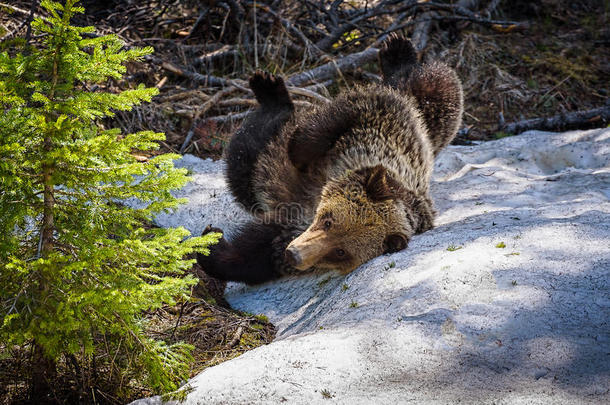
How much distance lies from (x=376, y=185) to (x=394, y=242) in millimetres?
442

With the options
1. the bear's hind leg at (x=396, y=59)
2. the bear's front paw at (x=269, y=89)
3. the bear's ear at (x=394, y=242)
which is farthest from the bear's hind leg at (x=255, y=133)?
the bear's ear at (x=394, y=242)

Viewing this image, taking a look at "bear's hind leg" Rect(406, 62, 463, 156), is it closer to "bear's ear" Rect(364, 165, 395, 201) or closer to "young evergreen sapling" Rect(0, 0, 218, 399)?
"bear's ear" Rect(364, 165, 395, 201)

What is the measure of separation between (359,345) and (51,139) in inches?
59.9

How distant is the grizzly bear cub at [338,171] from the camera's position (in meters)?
3.57

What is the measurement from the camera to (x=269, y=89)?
16.5 feet

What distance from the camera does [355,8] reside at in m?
8.44

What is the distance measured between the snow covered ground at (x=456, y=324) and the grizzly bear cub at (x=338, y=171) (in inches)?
10.7

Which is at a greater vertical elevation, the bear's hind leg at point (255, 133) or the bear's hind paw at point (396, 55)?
the bear's hind paw at point (396, 55)

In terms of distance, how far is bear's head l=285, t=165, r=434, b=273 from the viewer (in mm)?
3475

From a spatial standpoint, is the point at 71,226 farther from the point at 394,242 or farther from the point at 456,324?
the point at 394,242

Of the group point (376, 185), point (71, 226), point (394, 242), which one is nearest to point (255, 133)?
point (376, 185)

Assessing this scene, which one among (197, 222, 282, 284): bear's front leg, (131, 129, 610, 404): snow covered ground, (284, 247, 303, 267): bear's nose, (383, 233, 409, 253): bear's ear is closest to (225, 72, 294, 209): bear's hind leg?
(197, 222, 282, 284): bear's front leg

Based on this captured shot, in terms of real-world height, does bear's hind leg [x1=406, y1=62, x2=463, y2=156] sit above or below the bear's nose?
above

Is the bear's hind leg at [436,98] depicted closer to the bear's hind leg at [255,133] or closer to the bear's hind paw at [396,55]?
the bear's hind paw at [396,55]
